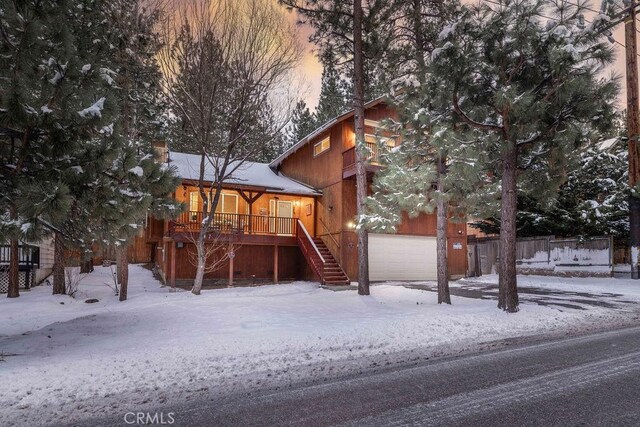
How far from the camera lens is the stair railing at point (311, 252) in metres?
16.8

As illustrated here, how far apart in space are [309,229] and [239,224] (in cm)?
435

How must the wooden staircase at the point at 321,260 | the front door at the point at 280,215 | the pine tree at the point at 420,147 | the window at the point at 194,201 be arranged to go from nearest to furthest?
1. the pine tree at the point at 420,147
2. the wooden staircase at the point at 321,260
3. the window at the point at 194,201
4. the front door at the point at 280,215

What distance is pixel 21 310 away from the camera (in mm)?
10945

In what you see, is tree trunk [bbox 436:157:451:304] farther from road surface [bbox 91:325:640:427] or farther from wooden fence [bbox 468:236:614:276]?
wooden fence [bbox 468:236:614:276]

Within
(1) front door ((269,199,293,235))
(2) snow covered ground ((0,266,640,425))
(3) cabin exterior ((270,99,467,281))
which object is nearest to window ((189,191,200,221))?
(1) front door ((269,199,293,235))

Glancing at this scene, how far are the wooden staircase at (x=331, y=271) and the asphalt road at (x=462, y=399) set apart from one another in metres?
10.8

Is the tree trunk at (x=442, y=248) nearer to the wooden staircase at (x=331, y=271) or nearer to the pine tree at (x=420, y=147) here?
the pine tree at (x=420, y=147)

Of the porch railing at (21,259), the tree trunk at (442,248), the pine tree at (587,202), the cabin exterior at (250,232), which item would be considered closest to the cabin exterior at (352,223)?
the cabin exterior at (250,232)

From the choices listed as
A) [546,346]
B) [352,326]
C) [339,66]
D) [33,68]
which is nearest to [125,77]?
[339,66]

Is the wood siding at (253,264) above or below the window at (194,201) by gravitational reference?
below

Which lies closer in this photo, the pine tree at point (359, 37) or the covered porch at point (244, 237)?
the pine tree at point (359, 37)

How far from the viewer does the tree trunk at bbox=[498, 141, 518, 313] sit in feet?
30.5

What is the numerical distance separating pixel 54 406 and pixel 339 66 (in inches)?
500

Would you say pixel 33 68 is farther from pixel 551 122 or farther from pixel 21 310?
pixel 551 122
